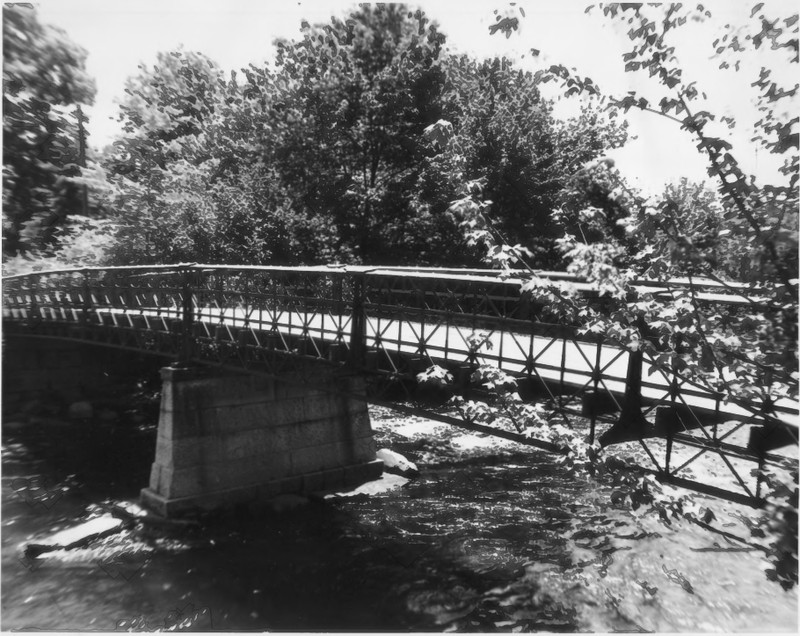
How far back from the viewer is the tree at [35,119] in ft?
19.7

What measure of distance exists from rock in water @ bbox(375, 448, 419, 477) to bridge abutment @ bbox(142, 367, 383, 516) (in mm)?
419

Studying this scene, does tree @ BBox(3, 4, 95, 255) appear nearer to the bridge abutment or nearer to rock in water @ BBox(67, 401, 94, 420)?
the bridge abutment

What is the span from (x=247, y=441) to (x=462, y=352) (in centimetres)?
788

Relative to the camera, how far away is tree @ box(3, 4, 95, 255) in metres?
6.01

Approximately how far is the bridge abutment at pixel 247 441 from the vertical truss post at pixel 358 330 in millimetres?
2114

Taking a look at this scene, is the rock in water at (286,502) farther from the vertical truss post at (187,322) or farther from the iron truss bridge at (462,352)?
the vertical truss post at (187,322)

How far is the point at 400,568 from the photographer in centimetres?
1092

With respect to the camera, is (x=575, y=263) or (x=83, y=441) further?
(x=83, y=441)

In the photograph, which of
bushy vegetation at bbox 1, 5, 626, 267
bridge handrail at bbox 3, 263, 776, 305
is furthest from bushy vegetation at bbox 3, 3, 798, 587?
bridge handrail at bbox 3, 263, 776, 305

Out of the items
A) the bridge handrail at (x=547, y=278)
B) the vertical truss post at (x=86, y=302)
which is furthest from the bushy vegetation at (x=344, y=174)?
the bridge handrail at (x=547, y=278)

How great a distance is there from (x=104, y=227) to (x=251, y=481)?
1680 centimetres

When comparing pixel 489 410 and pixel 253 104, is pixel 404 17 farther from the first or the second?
pixel 489 410

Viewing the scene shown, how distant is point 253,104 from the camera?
88.5 ft

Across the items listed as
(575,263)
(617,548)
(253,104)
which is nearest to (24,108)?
(575,263)
